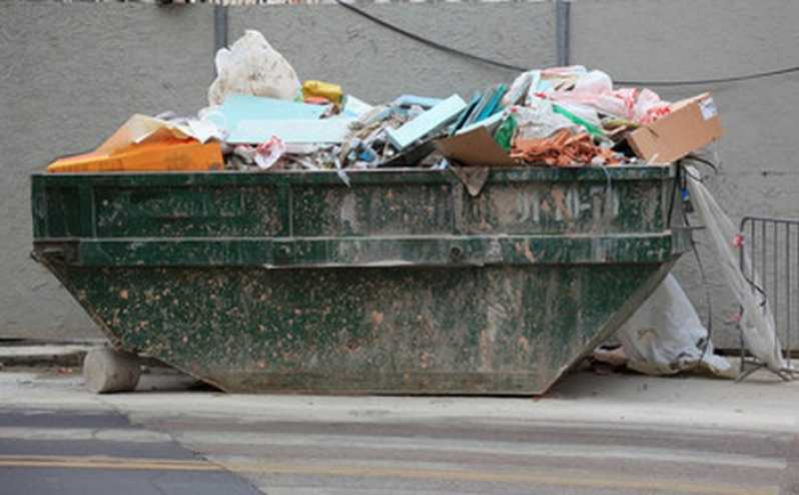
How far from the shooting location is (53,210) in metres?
8.59

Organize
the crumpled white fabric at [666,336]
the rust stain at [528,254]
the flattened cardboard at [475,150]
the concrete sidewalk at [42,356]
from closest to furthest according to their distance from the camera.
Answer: the flattened cardboard at [475,150] → the rust stain at [528,254] → the crumpled white fabric at [666,336] → the concrete sidewalk at [42,356]

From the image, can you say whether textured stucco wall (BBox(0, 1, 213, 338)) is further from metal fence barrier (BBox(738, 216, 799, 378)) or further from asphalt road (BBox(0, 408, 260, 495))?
metal fence barrier (BBox(738, 216, 799, 378))

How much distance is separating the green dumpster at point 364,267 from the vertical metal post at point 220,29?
260 cm

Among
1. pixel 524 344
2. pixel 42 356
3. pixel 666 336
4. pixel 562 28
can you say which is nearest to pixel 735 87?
pixel 562 28

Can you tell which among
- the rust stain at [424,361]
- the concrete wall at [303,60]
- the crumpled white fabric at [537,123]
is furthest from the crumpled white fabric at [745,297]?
the rust stain at [424,361]

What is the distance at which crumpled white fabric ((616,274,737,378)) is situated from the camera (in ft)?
31.5

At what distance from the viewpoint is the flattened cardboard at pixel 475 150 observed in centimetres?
805

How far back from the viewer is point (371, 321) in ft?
27.8

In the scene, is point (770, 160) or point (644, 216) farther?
point (770, 160)

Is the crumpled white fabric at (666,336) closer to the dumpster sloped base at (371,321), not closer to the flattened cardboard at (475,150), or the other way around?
the dumpster sloped base at (371,321)

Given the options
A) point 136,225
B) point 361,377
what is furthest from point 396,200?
point 136,225

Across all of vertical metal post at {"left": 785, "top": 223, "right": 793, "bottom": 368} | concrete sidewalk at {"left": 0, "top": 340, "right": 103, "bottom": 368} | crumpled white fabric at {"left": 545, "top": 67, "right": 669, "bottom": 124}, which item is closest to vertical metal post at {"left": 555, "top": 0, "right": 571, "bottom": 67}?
crumpled white fabric at {"left": 545, "top": 67, "right": 669, "bottom": 124}

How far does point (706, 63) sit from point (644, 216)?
8.26 feet

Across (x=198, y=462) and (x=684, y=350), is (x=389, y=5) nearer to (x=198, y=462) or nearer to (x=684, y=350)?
(x=684, y=350)
